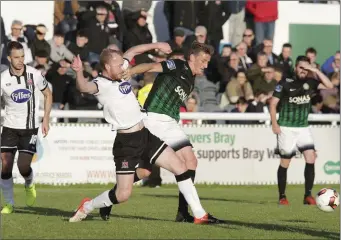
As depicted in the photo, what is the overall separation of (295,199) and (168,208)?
4.13 meters

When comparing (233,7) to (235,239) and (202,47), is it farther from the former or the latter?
(235,239)

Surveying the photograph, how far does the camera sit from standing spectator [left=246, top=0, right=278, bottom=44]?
1033 inches

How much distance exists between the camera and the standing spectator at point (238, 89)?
24266mm

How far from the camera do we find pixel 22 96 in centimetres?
1521

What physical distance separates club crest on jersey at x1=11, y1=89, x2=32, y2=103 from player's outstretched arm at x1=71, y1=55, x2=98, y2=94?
116 inches

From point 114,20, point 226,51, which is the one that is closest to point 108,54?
point 114,20

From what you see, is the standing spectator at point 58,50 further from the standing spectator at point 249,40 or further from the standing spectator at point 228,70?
the standing spectator at point 249,40

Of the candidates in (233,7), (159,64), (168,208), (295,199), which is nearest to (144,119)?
(159,64)

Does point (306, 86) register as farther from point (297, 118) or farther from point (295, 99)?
point (297, 118)

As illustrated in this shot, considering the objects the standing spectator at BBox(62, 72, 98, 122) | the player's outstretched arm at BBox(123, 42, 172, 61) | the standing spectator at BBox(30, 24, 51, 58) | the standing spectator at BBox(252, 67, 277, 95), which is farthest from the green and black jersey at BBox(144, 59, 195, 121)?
the standing spectator at BBox(252, 67, 277, 95)

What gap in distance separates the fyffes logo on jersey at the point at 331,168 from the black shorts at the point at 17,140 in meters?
10.5

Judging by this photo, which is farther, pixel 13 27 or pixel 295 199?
pixel 13 27

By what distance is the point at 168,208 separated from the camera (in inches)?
637

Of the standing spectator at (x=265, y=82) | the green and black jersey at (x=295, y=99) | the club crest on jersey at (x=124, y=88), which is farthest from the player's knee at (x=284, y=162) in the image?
the club crest on jersey at (x=124, y=88)
